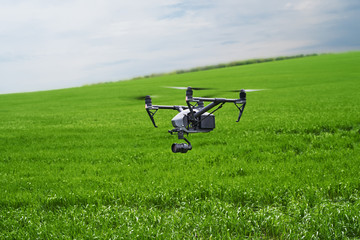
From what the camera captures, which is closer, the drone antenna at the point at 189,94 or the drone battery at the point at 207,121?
the drone antenna at the point at 189,94

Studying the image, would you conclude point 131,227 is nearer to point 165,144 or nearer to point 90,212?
point 90,212

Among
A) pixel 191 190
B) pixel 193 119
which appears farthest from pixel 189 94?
pixel 191 190

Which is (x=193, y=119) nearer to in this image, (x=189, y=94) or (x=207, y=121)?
(x=207, y=121)

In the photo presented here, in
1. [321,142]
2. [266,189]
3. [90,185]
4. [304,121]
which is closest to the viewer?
[266,189]

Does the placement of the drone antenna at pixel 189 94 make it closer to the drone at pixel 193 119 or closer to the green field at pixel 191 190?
the drone at pixel 193 119

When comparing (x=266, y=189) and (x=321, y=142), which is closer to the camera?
(x=266, y=189)

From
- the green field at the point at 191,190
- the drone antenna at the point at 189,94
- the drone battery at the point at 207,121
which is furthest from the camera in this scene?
the green field at the point at 191,190

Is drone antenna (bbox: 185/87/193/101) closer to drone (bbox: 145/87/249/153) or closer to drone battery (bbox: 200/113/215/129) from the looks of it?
drone (bbox: 145/87/249/153)

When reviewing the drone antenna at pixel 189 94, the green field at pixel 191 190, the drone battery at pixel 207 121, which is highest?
the drone antenna at pixel 189 94

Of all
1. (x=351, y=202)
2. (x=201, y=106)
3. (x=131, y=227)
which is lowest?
(x=351, y=202)

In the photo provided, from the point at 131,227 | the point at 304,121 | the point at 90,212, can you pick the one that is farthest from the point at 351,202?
the point at 304,121

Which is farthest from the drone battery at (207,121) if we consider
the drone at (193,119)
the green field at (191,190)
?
the green field at (191,190)
